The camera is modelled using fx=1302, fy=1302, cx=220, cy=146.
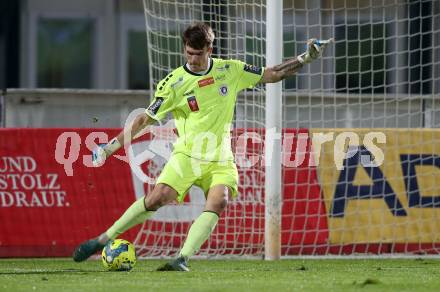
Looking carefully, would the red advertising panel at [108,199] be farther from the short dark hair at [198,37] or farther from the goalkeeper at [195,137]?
the short dark hair at [198,37]

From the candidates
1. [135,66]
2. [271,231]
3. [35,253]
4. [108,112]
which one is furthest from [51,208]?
[135,66]

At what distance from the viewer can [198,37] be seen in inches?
383

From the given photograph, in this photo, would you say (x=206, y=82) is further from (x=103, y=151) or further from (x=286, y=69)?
(x=103, y=151)

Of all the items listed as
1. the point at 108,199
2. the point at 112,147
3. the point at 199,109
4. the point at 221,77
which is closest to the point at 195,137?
the point at 199,109

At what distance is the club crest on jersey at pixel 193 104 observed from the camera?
10.0 meters

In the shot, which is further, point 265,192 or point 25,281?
point 265,192

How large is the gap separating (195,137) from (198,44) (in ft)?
2.38

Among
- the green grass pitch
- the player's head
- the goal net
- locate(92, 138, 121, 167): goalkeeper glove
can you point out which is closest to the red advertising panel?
the goal net

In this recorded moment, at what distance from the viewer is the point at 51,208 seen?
39.6ft

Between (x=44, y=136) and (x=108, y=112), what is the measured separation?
1.00 meters

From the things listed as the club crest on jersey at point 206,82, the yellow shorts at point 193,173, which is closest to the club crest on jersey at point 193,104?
the club crest on jersey at point 206,82

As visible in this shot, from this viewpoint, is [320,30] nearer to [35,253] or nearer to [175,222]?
[175,222]

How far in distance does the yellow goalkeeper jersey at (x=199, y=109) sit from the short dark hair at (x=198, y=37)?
31cm

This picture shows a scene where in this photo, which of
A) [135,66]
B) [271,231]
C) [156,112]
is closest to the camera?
[156,112]
